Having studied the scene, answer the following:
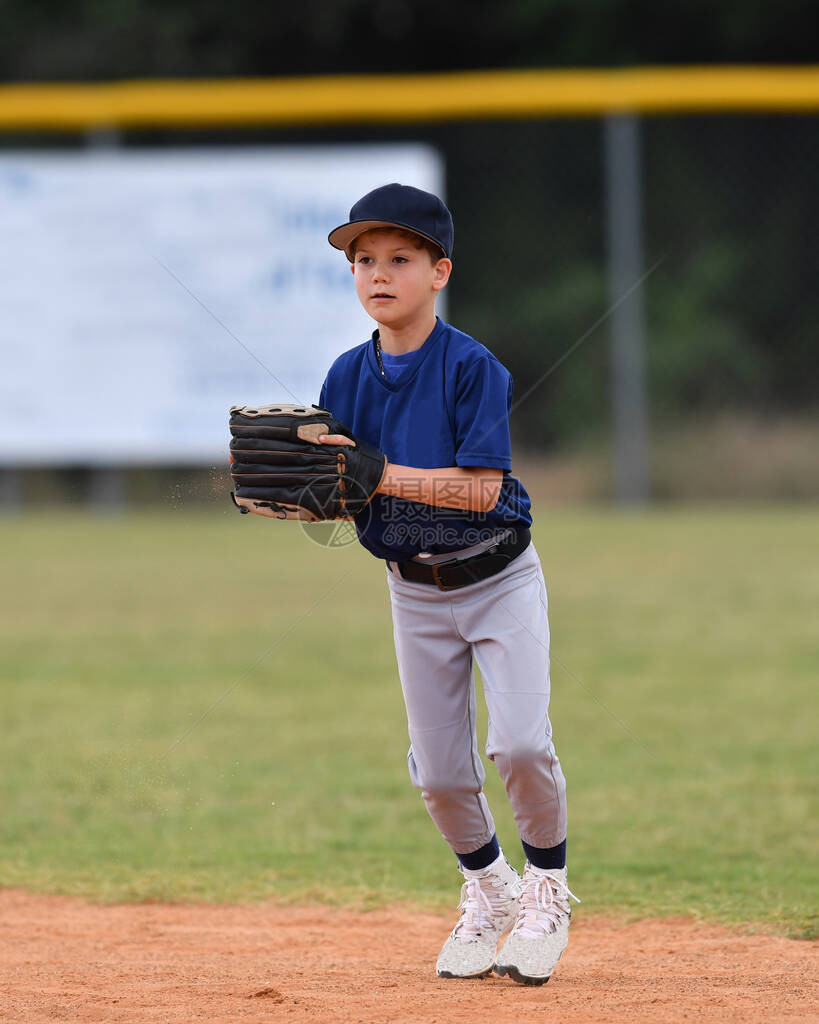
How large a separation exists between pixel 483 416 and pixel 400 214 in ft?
1.45

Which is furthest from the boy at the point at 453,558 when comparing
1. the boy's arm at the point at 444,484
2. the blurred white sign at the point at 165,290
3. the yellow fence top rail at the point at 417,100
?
the yellow fence top rail at the point at 417,100

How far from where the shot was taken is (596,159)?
44.0ft

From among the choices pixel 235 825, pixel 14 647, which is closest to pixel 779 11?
pixel 14 647

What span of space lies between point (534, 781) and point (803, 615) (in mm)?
5323

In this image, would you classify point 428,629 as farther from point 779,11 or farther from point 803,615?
point 779,11

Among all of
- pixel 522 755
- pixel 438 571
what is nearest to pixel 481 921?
pixel 522 755

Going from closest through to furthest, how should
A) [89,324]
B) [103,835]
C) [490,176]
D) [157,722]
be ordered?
[103,835] < [157,722] < [89,324] < [490,176]

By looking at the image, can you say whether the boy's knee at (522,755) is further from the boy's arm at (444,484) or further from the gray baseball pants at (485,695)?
the boy's arm at (444,484)

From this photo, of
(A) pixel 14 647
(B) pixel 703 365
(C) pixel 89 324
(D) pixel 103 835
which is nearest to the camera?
(D) pixel 103 835

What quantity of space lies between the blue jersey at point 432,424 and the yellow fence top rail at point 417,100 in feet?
29.3

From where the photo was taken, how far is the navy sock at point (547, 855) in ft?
10.2

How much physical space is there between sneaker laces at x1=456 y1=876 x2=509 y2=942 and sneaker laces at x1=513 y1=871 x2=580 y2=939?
0.11 metres

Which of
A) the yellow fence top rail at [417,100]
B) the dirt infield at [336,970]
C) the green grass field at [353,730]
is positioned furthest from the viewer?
the yellow fence top rail at [417,100]

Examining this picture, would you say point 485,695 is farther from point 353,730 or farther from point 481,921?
point 353,730
